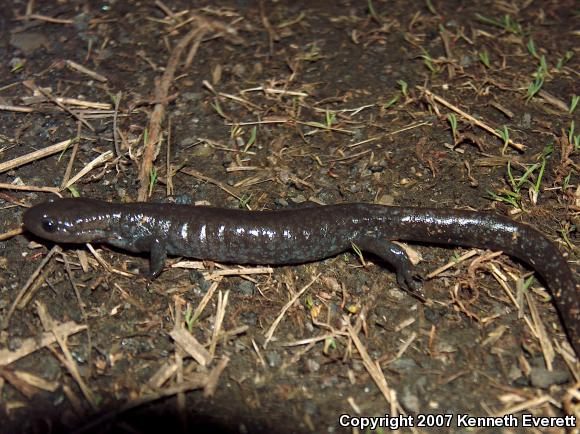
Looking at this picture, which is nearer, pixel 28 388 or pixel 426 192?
pixel 28 388

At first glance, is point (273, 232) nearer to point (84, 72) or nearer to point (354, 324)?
point (354, 324)

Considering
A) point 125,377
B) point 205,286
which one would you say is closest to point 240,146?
point 205,286

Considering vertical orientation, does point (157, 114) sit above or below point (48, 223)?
above

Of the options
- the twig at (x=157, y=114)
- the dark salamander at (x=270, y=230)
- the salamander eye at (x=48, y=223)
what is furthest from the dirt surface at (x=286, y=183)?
the salamander eye at (x=48, y=223)

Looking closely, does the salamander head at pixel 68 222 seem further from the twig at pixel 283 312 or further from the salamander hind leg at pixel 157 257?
the twig at pixel 283 312

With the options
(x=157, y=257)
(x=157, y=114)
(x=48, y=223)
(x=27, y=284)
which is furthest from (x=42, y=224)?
(x=157, y=114)

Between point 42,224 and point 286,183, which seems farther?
point 286,183

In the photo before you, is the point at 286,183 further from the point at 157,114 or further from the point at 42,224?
the point at 42,224
